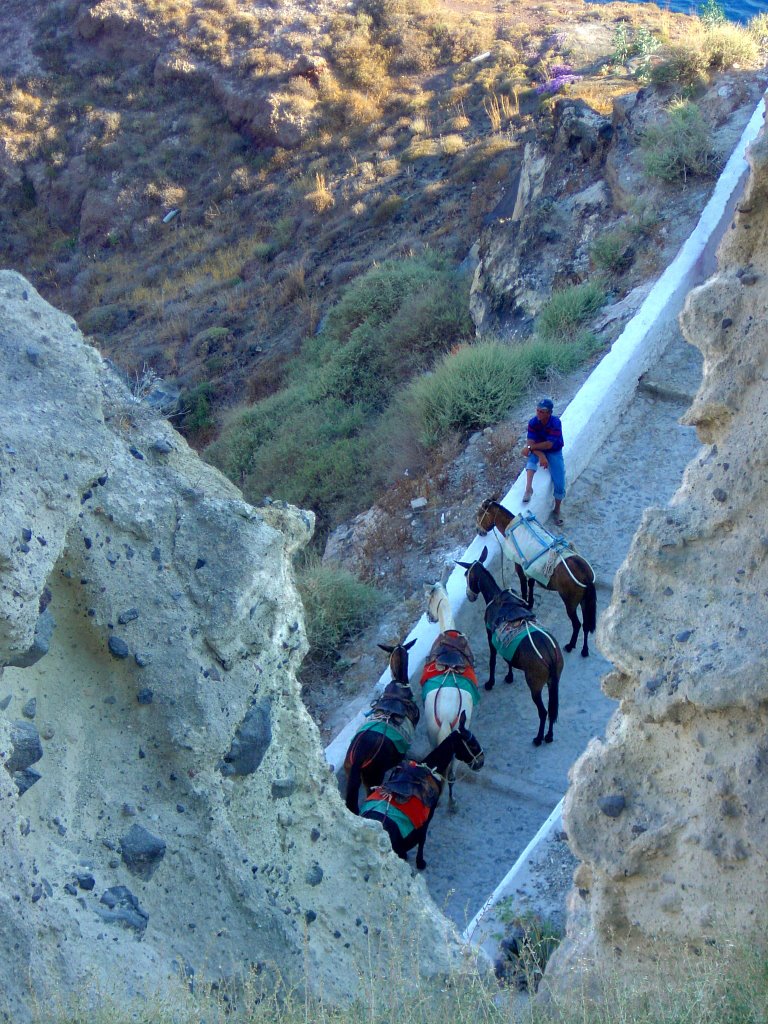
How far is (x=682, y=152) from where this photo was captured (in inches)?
520

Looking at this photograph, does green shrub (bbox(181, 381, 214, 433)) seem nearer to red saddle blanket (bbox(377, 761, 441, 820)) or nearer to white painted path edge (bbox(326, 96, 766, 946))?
white painted path edge (bbox(326, 96, 766, 946))

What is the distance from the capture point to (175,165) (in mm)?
29859

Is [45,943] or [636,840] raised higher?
[45,943]

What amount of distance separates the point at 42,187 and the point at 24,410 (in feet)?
101

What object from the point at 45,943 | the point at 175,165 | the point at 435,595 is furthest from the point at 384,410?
the point at 175,165

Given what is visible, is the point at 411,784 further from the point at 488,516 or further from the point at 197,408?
the point at 197,408

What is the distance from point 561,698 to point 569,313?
6197mm

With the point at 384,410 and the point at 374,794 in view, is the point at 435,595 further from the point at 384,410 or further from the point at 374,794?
the point at 384,410

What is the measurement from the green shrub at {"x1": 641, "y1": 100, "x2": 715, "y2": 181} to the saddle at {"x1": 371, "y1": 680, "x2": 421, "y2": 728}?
931cm

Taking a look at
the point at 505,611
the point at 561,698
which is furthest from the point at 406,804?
the point at 561,698

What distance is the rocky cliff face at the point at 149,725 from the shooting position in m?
3.48

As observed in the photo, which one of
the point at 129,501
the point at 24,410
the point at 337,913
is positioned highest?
the point at 24,410

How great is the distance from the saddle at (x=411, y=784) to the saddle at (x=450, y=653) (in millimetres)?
914

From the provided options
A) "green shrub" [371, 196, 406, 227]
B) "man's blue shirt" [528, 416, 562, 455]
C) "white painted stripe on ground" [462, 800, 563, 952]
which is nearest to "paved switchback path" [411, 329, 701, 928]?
"white painted stripe on ground" [462, 800, 563, 952]
